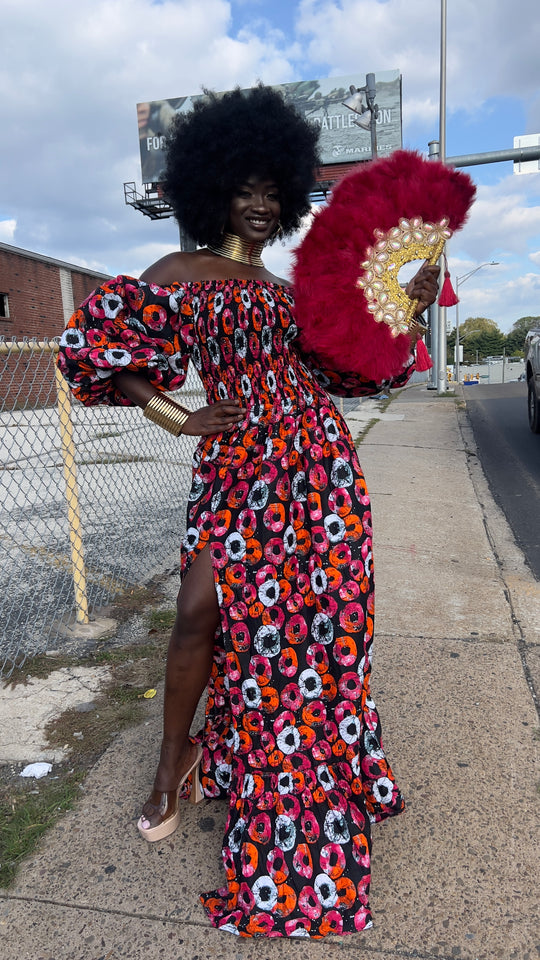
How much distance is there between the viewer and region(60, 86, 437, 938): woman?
1.63 metres

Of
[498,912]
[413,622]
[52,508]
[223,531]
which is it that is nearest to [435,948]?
[498,912]

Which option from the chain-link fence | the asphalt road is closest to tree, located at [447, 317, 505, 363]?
the asphalt road

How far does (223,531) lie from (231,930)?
95cm

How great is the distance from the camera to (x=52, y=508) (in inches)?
228

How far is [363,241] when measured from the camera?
5.56 ft

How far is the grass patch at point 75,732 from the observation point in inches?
74.4

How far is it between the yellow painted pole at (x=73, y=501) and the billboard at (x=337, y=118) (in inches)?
1348

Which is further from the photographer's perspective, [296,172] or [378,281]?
[296,172]

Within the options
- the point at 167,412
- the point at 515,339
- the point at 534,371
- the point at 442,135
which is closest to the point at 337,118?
the point at 442,135

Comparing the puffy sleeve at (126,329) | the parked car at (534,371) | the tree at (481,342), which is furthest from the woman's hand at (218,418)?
the tree at (481,342)

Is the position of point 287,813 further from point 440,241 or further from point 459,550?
point 459,550

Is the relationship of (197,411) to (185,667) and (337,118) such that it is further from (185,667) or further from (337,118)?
(337,118)

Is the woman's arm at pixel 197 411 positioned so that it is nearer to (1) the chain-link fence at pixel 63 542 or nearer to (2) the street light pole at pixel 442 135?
(1) the chain-link fence at pixel 63 542

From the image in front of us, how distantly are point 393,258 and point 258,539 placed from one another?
820 millimetres
